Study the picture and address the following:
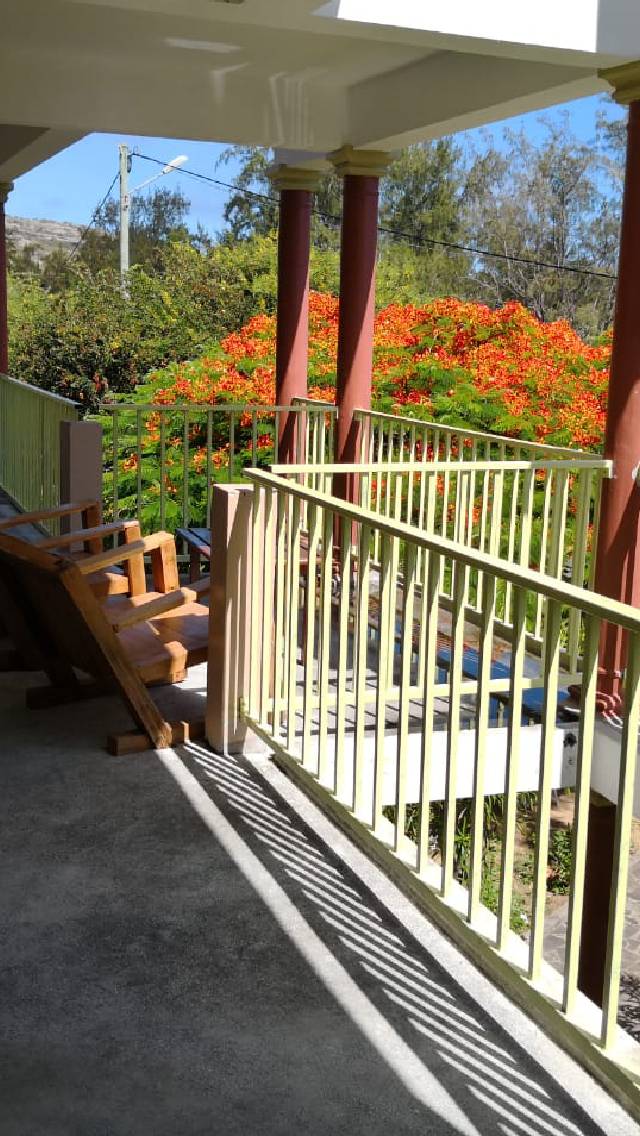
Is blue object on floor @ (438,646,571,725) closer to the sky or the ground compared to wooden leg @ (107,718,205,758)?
closer to the ground

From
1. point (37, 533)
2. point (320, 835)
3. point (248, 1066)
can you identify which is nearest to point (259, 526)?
point (320, 835)

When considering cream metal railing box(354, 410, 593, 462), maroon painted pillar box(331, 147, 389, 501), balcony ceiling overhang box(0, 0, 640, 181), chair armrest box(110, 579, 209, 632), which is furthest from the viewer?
maroon painted pillar box(331, 147, 389, 501)

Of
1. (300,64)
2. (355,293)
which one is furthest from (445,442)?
(300,64)

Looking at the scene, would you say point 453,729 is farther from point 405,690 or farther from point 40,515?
point 40,515

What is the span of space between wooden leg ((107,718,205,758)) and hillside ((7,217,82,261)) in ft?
143

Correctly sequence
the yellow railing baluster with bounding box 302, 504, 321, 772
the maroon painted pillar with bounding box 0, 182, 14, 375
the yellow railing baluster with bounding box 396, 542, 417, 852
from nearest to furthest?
the yellow railing baluster with bounding box 396, 542, 417, 852
the yellow railing baluster with bounding box 302, 504, 321, 772
the maroon painted pillar with bounding box 0, 182, 14, 375

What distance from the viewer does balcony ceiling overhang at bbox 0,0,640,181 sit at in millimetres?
4824

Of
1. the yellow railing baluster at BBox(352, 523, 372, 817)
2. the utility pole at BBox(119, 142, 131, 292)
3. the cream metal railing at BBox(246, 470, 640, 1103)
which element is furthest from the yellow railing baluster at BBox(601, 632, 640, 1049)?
the utility pole at BBox(119, 142, 131, 292)

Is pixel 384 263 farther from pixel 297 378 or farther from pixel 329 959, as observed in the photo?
pixel 329 959

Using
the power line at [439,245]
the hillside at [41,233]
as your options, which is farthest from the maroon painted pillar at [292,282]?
the hillside at [41,233]

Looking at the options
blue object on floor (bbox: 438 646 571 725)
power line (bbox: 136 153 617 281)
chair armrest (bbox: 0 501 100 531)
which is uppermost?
power line (bbox: 136 153 617 281)

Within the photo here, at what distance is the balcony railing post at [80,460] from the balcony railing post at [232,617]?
2777 millimetres

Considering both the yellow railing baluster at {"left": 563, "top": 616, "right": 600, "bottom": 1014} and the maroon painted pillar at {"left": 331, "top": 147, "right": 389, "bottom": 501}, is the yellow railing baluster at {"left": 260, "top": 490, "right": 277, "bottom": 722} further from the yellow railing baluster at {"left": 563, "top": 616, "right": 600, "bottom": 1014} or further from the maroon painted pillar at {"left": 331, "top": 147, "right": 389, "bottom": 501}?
the maroon painted pillar at {"left": 331, "top": 147, "right": 389, "bottom": 501}

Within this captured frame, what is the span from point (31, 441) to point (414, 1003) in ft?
21.7
